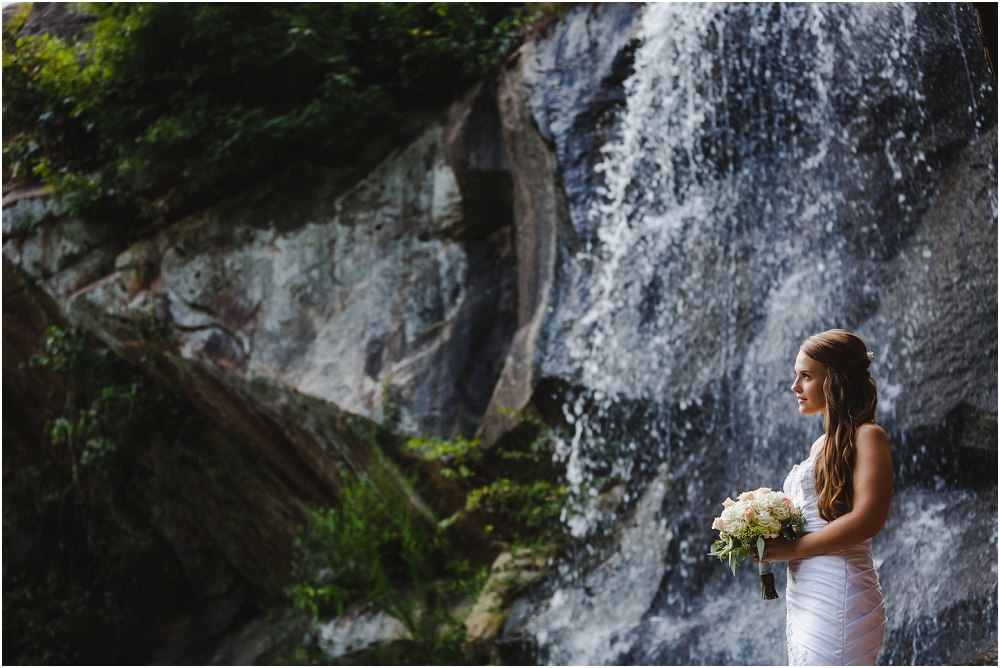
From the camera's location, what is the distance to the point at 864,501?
209cm

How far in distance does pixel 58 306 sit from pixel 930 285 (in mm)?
7150

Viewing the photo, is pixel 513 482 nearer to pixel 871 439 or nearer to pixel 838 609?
pixel 838 609

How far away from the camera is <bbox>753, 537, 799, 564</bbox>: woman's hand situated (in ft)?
7.30

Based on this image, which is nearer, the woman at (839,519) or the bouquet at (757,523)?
the woman at (839,519)

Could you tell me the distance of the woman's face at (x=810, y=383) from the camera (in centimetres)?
227

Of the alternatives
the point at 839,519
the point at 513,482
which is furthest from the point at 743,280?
the point at 839,519

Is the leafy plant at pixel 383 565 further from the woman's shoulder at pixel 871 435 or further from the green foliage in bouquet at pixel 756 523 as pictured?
the woman's shoulder at pixel 871 435

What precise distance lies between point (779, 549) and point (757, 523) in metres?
0.12

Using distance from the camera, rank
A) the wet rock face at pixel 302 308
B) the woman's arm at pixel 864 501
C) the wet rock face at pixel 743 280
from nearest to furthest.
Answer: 1. the woman's arm at pixel 864 501
2. the wet rock face at pixel 743 280
3. the wet rock face at pixel 302 308

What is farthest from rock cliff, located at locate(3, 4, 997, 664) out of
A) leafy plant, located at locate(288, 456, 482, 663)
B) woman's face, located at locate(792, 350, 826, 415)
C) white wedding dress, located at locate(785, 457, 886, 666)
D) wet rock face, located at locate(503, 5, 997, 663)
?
woman's face, located at locate(792, 350, 826, 415)

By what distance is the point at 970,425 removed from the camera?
397 cm

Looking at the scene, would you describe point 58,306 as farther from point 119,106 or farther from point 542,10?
point 542,10

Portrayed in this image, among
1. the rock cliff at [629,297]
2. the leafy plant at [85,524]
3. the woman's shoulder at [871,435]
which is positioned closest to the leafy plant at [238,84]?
the rock cliff at [629,297]

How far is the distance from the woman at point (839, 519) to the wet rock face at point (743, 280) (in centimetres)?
175
